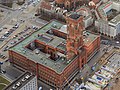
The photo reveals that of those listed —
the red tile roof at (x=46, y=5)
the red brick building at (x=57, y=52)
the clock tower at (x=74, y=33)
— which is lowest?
the red brick building at (x=57, y=52)

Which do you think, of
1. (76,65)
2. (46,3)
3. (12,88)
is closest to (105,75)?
(76,65)

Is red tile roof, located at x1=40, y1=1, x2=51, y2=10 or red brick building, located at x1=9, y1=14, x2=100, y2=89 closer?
red brick building, located at x1=9, y1=14, x2=100, y2=89

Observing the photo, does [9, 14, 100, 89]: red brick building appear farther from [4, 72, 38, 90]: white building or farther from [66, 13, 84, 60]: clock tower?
[4, 72, 38, 90]: white building

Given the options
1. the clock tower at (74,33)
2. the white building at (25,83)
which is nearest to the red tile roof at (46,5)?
the clock tower at (74,33)

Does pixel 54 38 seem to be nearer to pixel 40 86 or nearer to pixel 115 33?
pixel 40 86

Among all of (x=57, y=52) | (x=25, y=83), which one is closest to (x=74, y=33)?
(x=57, y=52)

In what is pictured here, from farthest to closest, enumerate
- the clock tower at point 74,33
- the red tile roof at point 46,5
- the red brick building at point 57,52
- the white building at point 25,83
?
the red tile roof at point 46,5 < the red brick building at point 57,52 < the clock tower at point 74,33 < the white building at point 25,83

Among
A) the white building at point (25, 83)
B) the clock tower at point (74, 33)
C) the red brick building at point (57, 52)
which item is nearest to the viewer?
the white building at point (25, 83)

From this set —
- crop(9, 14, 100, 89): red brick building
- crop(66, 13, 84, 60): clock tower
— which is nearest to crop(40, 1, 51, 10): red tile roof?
crop(9, 14, 100, 89): red brick building

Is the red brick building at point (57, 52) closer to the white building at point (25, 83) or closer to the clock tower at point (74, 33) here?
the clock tower at point (74, 33)

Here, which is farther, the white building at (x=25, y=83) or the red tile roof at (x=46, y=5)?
the red tile roof at (x=46, y=5)
